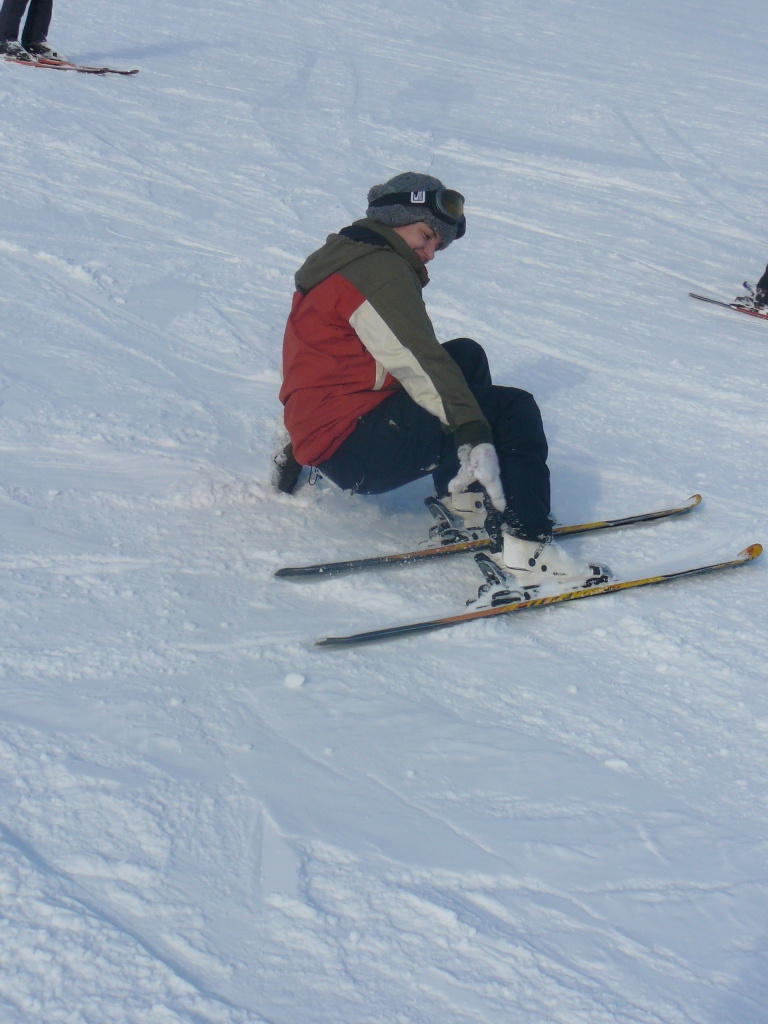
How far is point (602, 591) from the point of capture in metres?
3.15

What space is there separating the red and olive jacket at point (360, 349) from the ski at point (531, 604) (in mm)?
520

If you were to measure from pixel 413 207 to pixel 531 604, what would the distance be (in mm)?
1254

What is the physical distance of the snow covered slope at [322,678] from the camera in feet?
5.81

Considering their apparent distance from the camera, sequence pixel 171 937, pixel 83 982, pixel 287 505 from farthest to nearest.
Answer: pixel 287 505
pixel 171 937
pixel 83 982

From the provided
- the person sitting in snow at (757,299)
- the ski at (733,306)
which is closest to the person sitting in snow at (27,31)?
the ski at (733,306)

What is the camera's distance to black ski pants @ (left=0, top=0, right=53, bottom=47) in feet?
27.4

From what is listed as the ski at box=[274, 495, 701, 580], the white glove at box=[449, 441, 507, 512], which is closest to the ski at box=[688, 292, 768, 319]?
the ski at box=[274, 495, 701, 580]

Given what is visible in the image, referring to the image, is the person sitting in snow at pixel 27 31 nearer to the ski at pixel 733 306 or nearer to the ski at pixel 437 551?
the ski at pixel 733 306

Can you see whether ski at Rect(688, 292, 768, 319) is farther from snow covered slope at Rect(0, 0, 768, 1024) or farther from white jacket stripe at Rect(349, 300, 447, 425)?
white jacket stripe at Rect(349, 300, 447, 425)

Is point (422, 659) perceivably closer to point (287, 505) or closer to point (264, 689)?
point (264, 689)

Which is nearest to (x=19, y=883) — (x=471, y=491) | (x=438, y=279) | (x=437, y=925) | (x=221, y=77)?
(x=437, y=925)

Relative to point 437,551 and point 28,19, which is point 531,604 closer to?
point 437,551

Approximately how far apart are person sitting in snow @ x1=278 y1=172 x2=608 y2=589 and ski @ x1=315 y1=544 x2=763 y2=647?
0.06 metres

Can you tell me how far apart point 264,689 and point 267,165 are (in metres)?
5.97
